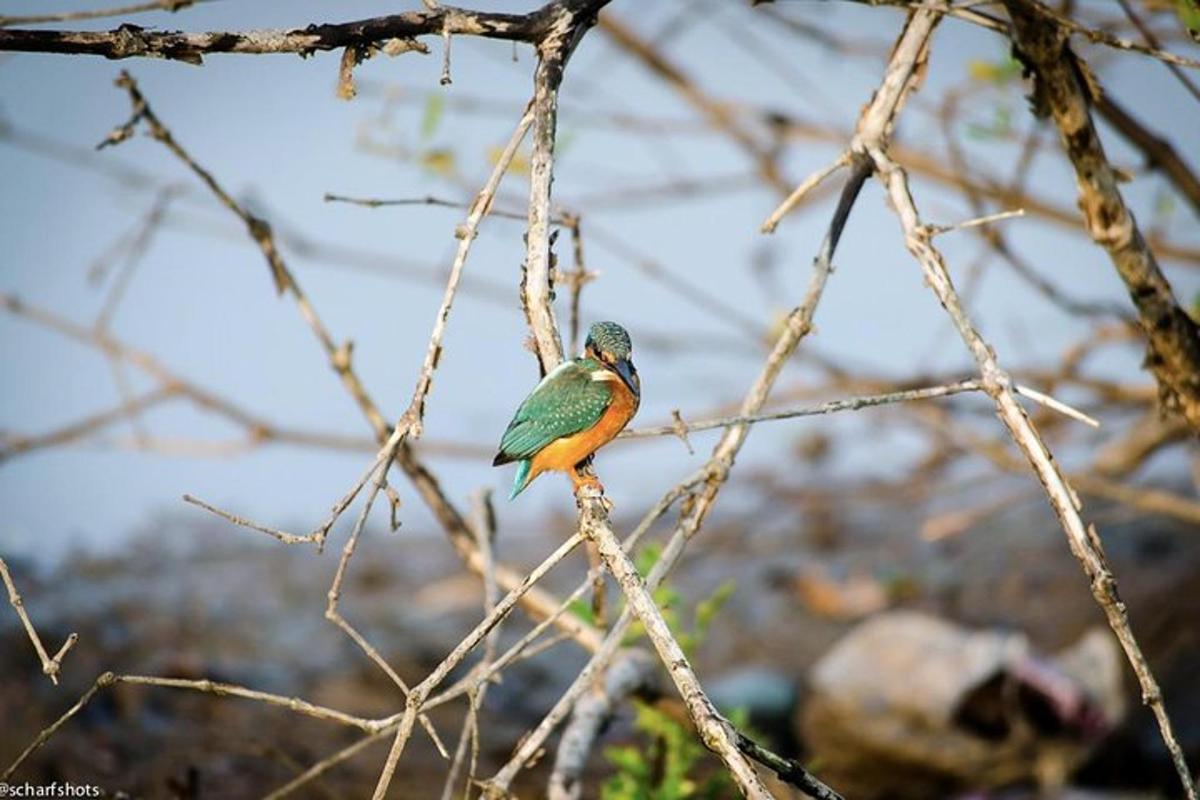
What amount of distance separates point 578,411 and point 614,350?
0.53ft

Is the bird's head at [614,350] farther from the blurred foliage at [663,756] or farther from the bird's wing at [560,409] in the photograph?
the blurred foliage at [663,756]

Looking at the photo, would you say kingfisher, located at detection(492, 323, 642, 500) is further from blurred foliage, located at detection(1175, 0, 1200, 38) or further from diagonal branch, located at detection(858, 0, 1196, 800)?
blurred foliage, located at detection(1175, 0, 1200, 38)

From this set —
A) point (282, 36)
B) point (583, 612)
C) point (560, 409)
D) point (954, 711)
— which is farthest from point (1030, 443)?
point (954, 711)

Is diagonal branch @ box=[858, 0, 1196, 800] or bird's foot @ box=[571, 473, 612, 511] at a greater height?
diagonal branch @ box=[858, 0, 1196, 800]

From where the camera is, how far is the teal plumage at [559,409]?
6.21ft

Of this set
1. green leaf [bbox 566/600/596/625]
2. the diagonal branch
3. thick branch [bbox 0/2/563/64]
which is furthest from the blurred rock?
thick branch [bbox 0/2/563/64]

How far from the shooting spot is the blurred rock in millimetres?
5191

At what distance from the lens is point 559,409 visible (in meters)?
1.93

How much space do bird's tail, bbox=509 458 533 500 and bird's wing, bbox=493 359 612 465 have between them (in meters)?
Result: 0.08

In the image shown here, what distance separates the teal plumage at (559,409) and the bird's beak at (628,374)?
0.04m

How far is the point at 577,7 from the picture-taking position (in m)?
2.16

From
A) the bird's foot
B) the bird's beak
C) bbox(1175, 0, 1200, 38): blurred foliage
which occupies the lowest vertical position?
the bird's foot

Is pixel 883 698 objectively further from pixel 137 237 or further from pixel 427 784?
pixel 137 237

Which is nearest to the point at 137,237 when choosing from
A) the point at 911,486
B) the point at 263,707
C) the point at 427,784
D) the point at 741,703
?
the point at 427,784
